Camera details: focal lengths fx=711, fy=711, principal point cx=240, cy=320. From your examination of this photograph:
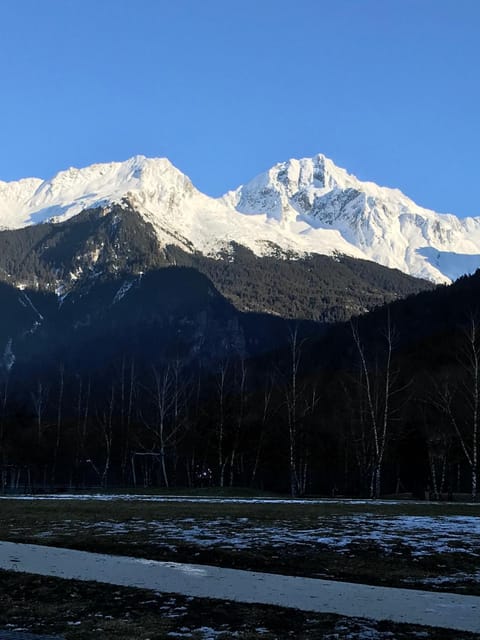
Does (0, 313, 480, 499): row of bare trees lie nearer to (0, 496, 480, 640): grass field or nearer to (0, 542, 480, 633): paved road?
(0, 496, 480, 640): grass field

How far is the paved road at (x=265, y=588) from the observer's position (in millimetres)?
12125

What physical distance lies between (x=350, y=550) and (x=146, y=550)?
537cm

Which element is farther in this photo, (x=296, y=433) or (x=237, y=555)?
(x=296, y=433)

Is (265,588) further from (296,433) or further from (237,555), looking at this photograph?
(296,433)

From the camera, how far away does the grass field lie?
11.5 meters

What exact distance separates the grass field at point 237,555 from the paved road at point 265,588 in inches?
22.3

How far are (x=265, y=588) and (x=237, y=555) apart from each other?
371 cm

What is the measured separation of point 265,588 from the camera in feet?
46.5

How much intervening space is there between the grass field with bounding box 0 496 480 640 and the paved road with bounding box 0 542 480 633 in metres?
0.57

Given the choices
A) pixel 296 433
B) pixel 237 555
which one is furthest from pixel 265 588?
pixel 296 433


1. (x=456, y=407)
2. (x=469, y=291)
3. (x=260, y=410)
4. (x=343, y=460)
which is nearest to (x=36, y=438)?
(x=260, y=410)

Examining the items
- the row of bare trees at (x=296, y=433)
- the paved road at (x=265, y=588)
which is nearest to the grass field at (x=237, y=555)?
the paved road at (x=265, y=588)

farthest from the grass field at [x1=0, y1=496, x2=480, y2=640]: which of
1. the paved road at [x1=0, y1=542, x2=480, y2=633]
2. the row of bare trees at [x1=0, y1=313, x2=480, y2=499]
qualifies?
the row of bare trees at [x1=0, y1=313, x2=480, y2=499]

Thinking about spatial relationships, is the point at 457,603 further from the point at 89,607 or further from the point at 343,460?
the point at 343,460
